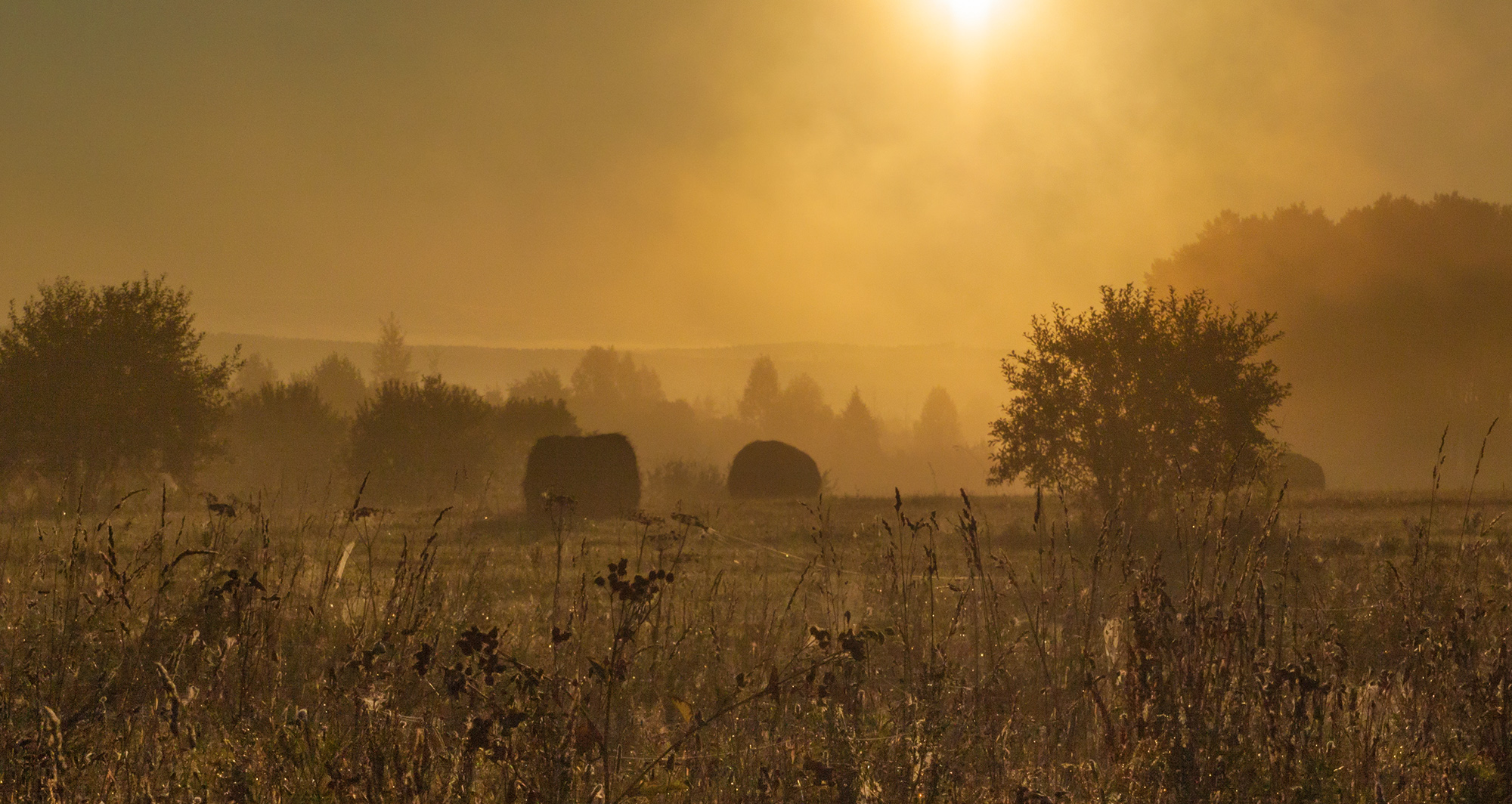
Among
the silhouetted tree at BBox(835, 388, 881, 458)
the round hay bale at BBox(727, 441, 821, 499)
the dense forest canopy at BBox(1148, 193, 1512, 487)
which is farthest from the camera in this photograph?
the silhouetted tree at BBox(835, 388, 881, 458)

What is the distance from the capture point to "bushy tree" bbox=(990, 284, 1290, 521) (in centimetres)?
1988

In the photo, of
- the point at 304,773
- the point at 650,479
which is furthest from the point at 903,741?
the point at 650,479

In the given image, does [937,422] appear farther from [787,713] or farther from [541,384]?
[787,713]

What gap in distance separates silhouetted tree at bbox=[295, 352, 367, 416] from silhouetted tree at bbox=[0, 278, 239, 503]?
52763mm

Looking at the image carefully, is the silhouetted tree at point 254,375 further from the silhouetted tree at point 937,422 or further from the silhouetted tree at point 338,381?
the silhouetted tree at point 937,422

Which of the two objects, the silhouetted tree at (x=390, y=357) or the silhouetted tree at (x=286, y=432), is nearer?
the silhouetted tree at (x=286, y=432)

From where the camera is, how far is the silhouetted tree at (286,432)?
1908 inches

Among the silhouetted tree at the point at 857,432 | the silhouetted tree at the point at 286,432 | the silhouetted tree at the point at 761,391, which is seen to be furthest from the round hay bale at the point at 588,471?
the silhouetted tree at the point at 761,391

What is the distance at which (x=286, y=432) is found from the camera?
160 ft

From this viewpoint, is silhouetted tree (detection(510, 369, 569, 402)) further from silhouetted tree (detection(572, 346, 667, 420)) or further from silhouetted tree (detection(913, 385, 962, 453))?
silhouetted tree (detection(913, 385, 962, 453))

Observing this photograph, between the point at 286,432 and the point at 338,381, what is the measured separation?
43.6 metres

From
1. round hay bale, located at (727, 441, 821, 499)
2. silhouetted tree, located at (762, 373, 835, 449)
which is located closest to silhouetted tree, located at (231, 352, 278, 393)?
silhouetted tree, located at (762, 373, 835, 449)

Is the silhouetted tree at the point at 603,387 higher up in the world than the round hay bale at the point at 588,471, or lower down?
higher up

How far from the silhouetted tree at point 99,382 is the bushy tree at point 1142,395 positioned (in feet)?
85.4
